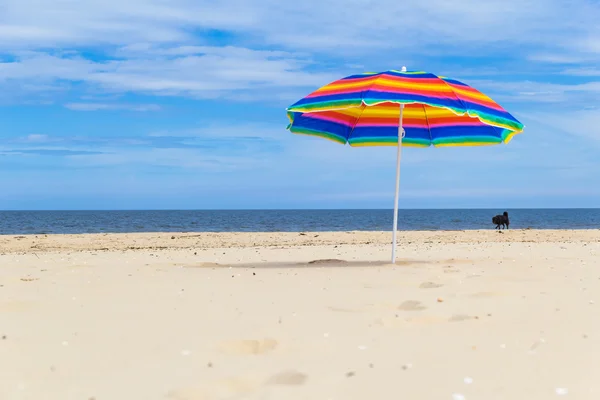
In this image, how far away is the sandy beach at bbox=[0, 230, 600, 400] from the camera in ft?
10.8

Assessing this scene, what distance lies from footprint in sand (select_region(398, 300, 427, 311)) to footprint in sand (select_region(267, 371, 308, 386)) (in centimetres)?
198

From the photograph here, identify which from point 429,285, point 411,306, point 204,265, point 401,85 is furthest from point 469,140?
point 411,306

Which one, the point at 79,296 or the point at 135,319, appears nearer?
the point at 135,319

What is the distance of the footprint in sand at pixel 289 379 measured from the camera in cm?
331

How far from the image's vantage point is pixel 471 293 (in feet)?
19.7

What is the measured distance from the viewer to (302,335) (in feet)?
14.1

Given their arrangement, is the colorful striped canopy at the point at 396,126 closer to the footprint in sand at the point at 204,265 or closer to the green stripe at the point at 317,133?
the green stripe at the point at 317,133

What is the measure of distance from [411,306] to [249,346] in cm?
183

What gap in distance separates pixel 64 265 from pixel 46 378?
5896 mm

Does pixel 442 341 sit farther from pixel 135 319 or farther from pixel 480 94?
pixel 480 94

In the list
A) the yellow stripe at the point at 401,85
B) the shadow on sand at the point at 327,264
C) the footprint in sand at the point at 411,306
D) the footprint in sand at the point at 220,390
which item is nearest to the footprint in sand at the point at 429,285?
the footprint in sand at the point at 411,306

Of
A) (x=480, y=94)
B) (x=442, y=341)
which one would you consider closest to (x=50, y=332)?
(x=442, y=341)

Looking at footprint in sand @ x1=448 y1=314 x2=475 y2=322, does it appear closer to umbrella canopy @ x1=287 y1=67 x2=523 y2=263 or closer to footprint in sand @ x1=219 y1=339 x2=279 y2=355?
footprint in sand @ x1=219 y1=339 x2=279 y2=355

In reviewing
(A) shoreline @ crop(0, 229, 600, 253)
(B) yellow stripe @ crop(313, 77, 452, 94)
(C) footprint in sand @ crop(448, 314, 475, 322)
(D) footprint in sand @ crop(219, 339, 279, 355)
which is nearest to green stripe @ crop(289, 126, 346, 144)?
(B) yellow stripe @ crop(313, 77, 452, 94)
